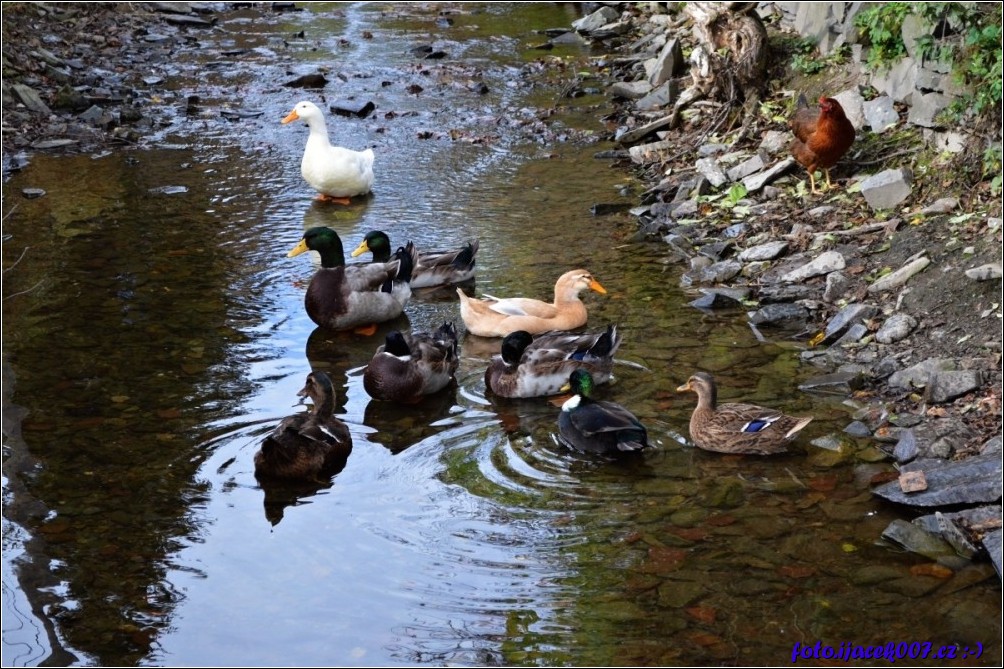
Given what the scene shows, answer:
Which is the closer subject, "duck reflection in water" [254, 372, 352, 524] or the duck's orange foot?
"duck reflection in water" [254, 372, 352, 524]

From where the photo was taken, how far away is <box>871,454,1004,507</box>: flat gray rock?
5.82m

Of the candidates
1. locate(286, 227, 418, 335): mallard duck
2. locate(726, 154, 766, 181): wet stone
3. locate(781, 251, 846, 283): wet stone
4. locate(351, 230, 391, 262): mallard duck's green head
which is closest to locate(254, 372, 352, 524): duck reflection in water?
locate(286, 227, 418, 335): mallard duck

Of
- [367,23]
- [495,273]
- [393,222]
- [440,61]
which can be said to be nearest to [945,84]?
[495,273]

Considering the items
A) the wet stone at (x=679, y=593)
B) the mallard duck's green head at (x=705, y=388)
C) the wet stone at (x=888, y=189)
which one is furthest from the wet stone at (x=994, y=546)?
the wet stone at (x=888, y=189)

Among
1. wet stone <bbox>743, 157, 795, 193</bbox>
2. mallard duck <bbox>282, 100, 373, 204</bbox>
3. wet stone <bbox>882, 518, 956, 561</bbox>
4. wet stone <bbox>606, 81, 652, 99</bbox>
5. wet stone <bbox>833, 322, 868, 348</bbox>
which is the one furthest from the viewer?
Answer: wet stone <bbox>606, 81, 652, 99</bbox>

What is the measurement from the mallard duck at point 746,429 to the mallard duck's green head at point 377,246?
12.9 ft

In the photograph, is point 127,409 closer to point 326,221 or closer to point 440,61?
point 326,221

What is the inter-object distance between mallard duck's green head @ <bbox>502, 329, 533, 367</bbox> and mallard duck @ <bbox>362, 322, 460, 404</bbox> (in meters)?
0.43

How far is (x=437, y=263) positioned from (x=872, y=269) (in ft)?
11.5

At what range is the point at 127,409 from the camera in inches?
289

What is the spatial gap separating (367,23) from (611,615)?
59.5 ft

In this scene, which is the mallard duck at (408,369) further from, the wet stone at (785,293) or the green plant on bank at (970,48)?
the green plant on bank at (970,48)

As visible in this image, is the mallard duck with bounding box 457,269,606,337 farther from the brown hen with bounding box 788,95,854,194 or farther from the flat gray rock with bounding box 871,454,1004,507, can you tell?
the flat gray rock with bounding box 871,454,1004,507

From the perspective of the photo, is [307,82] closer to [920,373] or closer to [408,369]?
[408,369]
